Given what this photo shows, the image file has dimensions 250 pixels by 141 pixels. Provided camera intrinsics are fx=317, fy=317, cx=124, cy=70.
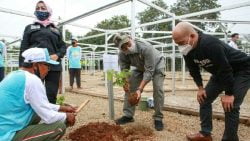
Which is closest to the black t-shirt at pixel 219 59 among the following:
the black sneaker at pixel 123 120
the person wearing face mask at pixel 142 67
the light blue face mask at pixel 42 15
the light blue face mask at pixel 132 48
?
the person wearing face mask at pixel 142 67

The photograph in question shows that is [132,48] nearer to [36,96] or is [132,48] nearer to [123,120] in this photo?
[123,120]

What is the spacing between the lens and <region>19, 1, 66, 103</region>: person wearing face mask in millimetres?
4211

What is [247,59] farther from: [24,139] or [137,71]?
[24,139]

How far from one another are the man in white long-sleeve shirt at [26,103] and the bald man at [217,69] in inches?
60.5

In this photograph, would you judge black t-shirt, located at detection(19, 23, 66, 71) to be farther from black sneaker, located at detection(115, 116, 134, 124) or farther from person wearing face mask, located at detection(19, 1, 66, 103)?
black sneaker, located at detection(115, 116, 134, 124)

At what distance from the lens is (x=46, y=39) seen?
4.27 m

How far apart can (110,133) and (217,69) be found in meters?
1.58

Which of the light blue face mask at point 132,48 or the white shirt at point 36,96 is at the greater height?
the light blue face mask at point 132,48

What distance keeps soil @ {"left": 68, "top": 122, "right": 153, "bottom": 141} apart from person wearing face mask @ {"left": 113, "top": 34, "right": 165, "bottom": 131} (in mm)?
372

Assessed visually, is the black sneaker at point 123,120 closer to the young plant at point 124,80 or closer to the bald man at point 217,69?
the young plant at point 124,80

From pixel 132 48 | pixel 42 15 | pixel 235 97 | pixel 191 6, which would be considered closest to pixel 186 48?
pixel 235 97

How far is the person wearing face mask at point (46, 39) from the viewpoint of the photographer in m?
4.21

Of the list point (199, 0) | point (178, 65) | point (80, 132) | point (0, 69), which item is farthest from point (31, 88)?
point (199, 0)

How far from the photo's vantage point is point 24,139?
291 centimetres
